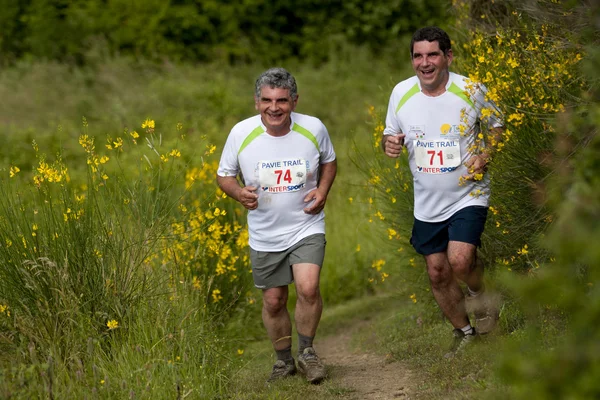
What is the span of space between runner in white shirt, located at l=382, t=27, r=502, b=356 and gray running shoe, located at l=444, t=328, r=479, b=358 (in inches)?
9.4

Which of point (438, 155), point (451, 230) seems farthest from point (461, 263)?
point (438, 155)

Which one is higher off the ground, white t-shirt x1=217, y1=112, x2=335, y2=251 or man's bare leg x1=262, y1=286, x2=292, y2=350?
white t-shirt x1=217, y1=112, x2=335, y2=251

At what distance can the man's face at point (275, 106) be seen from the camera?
238 inches

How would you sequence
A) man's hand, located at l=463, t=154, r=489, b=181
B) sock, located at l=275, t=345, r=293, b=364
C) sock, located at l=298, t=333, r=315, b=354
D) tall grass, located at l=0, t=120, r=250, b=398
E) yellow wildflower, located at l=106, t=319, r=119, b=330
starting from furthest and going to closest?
sock, located at l=275, t=345, r=293, b=364
sock, located at l=298, t=333, r=315, b=354
man's hand, located at l=463, t=154, r=489, b=181
yellow wildflower, located at l=106, t=319, r=119, b=330
tall grass, located at l=0, t=120, r=250, b=398

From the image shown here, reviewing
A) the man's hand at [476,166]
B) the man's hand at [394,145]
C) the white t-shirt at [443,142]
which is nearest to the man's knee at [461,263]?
the white t-shirt at [443,142]

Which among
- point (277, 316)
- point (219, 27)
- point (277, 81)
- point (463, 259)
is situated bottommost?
point (277, 316)

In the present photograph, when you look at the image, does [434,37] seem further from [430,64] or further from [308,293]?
[308,293]

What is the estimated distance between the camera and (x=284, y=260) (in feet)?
20.4

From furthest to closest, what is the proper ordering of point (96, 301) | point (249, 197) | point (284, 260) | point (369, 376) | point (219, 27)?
point (219, 27) < point (369, 376) < point (284, 260) < point (249, 197) < point (96, 301)

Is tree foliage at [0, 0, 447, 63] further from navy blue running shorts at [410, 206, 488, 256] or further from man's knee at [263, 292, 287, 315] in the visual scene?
navy blue running shorts at [410, 206, 488, 256]

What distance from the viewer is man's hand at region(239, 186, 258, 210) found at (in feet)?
19.6

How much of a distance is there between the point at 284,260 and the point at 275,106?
0.94m

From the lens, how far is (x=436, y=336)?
7172 mm

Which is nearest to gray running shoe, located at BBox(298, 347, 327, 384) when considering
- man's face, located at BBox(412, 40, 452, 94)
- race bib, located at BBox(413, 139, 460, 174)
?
race bib, located at BBox(413, 139, 460, 174)
